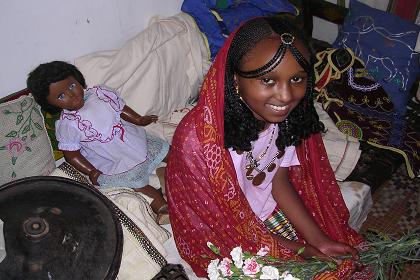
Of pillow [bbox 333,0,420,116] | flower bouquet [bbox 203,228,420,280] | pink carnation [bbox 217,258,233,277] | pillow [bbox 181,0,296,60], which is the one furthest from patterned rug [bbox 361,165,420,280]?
pink carnation [bbox 217,258,233,277]

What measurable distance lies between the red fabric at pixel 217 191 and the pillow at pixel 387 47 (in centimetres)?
117

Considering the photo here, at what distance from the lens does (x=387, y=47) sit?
9.49 ft

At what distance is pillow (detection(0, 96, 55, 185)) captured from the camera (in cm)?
190

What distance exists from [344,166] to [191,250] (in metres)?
1.05

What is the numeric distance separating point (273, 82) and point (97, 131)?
99 centimetres

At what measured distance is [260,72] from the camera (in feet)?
4.42

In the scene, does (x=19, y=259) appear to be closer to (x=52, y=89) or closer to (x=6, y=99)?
(x=52, y=89)

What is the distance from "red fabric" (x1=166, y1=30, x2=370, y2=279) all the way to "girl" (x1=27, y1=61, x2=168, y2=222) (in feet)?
1.29

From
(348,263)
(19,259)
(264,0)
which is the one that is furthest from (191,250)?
(264,0)

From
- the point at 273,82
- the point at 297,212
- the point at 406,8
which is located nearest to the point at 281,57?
the point at 273,82

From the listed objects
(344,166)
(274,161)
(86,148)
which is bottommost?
(344,166)

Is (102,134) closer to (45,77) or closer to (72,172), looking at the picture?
(72,172)

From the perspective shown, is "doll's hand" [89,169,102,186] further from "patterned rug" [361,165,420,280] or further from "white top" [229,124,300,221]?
"patterned rug" [361,165,420,280]

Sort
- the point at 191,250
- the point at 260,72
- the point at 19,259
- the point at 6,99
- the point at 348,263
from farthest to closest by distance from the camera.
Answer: the point at 6,99 < the point at 191,250 < the point at 348,263 < the point at 260,72 < the point at 19,259
